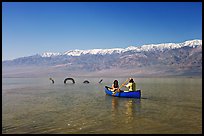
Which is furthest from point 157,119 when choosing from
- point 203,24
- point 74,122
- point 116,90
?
point 116,90

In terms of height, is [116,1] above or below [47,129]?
above

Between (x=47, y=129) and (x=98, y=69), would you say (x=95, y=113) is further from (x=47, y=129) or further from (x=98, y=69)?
(x=98, y=69)

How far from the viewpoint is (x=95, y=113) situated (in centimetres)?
1571

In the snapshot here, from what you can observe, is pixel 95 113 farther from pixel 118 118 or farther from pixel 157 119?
pixel 157 119

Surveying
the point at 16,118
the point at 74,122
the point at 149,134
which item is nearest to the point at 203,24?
the point at 149,134

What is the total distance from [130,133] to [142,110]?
6.04 metres

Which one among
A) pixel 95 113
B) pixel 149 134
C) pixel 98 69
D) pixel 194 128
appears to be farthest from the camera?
pixel 98 69

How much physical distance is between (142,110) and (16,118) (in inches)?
312

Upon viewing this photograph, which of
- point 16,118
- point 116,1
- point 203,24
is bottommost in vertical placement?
point 16,118

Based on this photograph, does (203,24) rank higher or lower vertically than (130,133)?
higher

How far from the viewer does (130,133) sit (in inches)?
432

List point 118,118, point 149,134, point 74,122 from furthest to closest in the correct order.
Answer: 1. point 118,118
2. point 74,122
3. point 149,134

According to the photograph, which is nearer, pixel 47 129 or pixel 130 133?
pixel 130 133

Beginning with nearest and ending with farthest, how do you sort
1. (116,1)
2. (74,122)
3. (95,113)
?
(116,1) < (74,122) < (95,113)
